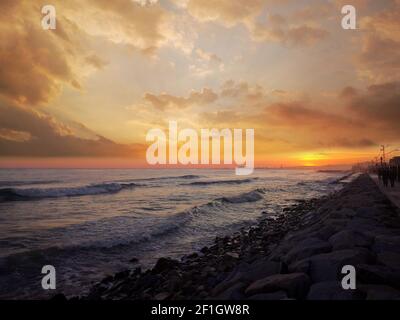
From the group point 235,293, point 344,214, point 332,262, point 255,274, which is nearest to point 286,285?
point 235,293

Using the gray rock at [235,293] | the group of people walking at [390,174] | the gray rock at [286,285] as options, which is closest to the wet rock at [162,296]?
the gray rock at [235,293]

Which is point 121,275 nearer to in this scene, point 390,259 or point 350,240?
point 350,240

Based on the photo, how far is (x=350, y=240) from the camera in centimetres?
581

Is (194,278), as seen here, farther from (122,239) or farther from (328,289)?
(122,239)

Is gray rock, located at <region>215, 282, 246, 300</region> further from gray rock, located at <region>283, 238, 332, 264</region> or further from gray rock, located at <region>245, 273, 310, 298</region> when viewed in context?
gray rock, located at <region>283, 238, 332, 264</region>

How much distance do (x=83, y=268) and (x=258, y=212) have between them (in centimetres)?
1410

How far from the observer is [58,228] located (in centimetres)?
1315

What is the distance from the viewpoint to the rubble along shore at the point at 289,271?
13.1 feet

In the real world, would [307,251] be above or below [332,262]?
below

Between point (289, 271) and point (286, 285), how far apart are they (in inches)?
42.4

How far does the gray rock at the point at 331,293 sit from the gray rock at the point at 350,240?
203 cm

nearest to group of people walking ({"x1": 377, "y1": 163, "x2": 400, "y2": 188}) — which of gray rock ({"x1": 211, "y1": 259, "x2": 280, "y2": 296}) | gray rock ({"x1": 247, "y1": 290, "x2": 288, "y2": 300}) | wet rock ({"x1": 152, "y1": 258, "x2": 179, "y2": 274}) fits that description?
wet rock ({"x1": 152, "y1": 258, "x2": 179, "y2": 274})
